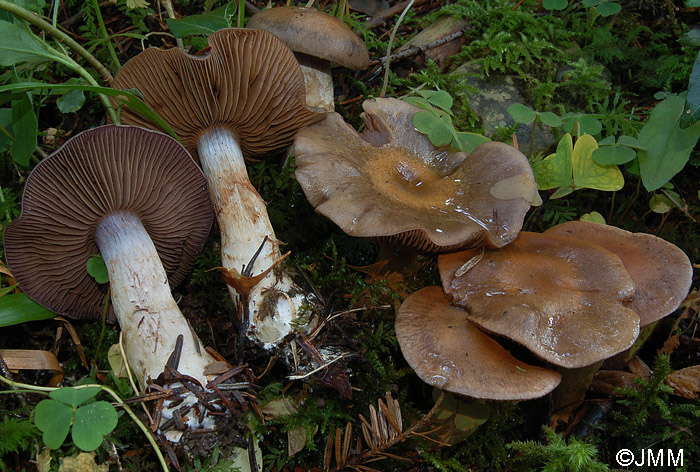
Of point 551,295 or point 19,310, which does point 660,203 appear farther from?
point 19,310

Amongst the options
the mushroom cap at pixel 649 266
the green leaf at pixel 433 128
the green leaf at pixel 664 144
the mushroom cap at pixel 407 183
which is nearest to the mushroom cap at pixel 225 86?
the mushroom cap at pixel 407 183

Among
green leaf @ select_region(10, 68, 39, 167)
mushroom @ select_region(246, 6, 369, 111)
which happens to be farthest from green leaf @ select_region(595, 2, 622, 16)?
green leaf @ select_region(10, 68, 39, 167)

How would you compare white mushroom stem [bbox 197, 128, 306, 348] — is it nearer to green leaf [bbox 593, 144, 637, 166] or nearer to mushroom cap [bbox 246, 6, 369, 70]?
mushroom cap [bbox 246, 6, 369, 70]

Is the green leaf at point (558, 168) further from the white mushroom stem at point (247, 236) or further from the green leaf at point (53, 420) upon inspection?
the green leaf at point (53, 420)

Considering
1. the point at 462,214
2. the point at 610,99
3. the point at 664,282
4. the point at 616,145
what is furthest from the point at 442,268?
the point at 610,99

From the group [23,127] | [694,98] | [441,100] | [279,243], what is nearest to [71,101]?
[23,127]
